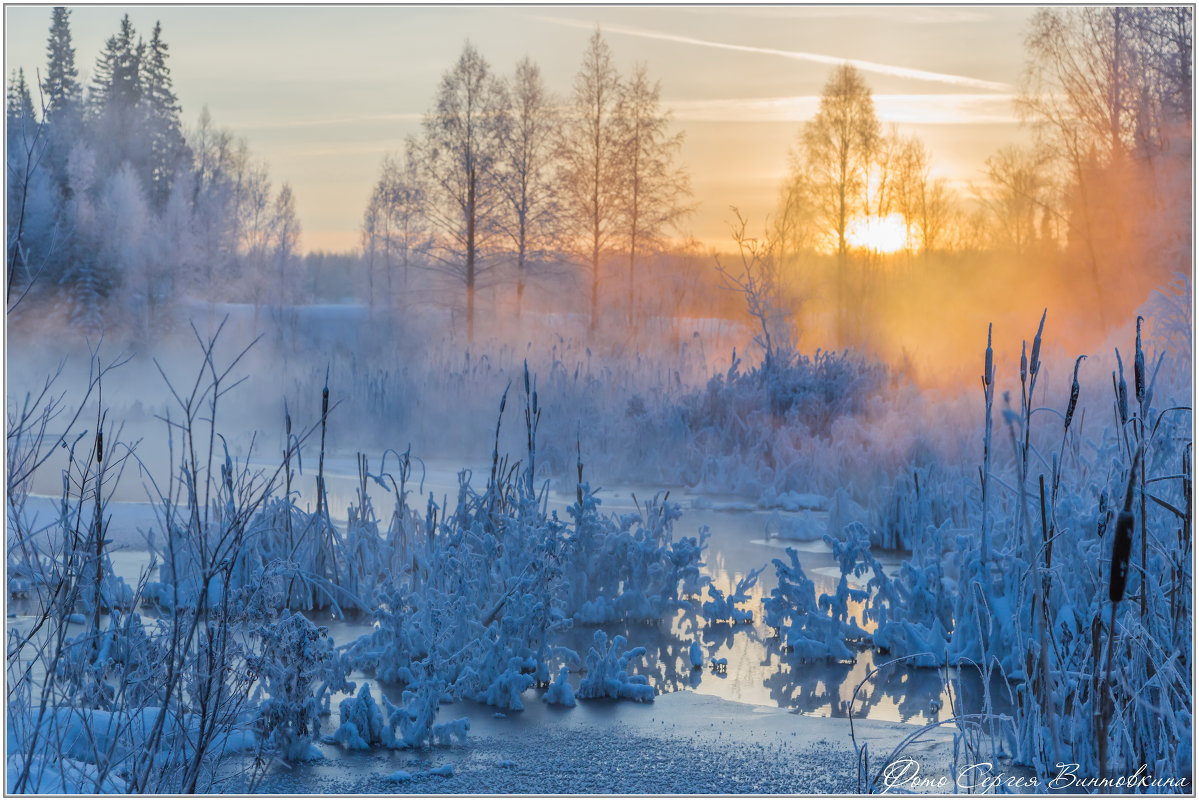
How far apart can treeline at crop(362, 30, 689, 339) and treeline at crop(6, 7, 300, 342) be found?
776cm

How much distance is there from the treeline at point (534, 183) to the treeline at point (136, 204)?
776 cm

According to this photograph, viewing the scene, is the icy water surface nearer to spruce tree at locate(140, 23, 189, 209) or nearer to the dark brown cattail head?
the dark brown cattail head

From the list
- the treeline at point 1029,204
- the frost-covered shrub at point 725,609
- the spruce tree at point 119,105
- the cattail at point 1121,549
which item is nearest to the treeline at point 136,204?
the spruce tree at point 119,105

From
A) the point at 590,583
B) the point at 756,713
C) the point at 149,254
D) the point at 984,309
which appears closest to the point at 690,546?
the point at 590,583

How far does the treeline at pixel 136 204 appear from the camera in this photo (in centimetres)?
2625

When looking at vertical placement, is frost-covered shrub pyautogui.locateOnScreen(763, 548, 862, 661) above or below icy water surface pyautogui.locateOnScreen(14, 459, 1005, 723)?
above

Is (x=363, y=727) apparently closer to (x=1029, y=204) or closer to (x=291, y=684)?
(x=291, y=684)

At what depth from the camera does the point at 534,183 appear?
69.9 ft

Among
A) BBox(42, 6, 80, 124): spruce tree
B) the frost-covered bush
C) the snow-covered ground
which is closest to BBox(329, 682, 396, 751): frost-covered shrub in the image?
the snow-covered ground

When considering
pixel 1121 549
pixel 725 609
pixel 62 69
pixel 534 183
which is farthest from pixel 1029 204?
pixel 62 69

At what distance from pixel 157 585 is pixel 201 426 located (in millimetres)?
6838

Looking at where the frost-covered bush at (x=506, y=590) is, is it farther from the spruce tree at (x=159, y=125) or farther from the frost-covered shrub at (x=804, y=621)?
the spruce tree at (x=159, y=125)

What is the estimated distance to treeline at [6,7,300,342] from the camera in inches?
1033

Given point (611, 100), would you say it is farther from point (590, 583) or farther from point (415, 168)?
point (590, 583)
